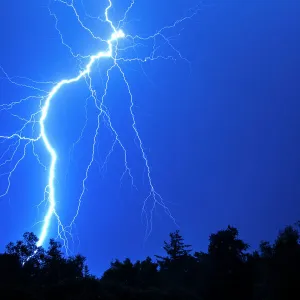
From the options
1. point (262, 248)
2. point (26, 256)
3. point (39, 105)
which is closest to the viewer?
point (262, 248)

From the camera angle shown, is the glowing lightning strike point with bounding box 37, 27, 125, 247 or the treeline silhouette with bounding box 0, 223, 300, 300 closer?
the treeline silhouette with bounding box 0, 223, 300, 300

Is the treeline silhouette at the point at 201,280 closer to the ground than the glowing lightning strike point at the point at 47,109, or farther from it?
closer to the ground

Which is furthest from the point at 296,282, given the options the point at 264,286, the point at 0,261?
the point at 0,261

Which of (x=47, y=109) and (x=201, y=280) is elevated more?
(x=47, y=109)

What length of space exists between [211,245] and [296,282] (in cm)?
286

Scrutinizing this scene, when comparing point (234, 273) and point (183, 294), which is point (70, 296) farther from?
point (234, 273)

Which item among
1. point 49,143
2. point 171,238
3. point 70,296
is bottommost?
point 70,296

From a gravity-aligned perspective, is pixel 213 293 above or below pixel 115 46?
below

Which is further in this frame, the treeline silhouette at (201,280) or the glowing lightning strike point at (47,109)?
the glowing lightning strike point at (47,109)

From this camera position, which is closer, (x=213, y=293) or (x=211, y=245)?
(x=213, y=293)

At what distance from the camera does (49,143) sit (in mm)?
24844

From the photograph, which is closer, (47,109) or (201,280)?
(201,280)

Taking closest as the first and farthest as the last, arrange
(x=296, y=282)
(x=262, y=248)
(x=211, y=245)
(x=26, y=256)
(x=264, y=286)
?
(x=296, y=282), (x=264, y=286), (x=211, y=245), (x=262, y=248), (x=26, y=256)

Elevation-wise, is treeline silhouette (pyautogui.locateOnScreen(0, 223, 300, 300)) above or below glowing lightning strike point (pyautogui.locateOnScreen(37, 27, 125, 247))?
below
